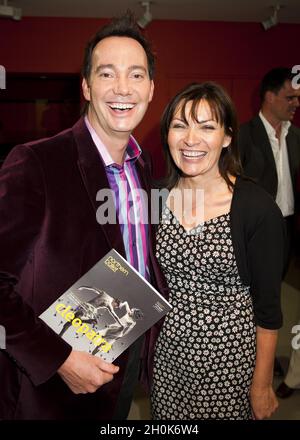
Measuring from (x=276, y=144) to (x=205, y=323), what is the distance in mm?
2011

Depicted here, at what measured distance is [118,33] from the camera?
4.80 feet

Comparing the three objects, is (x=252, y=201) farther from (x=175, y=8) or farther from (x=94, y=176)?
(x=175, y=8)

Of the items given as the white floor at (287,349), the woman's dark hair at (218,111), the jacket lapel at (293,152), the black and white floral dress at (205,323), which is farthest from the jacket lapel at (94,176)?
the jacket lapel at (293,152)

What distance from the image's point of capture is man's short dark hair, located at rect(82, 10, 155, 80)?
1.47m

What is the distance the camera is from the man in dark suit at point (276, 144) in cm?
299

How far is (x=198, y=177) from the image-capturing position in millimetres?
1626

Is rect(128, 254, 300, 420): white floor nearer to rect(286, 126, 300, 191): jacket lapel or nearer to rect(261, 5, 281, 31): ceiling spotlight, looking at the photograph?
rect(286, 126, 300, 191): jacket lapel

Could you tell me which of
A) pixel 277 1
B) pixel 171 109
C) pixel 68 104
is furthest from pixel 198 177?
pixel 68 104

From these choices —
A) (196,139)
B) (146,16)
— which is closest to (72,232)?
(196,139)

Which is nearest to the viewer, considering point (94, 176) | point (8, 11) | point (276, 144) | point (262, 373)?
point (94, 176)

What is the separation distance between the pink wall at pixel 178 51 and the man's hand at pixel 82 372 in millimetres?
4804

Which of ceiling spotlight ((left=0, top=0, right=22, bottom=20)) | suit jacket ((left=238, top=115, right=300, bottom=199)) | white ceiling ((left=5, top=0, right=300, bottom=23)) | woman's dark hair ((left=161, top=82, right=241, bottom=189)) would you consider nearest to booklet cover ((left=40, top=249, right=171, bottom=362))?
woman's dark hair ((left=161, top=82, right=241, bottom=189))

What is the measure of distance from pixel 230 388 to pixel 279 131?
7.28ft

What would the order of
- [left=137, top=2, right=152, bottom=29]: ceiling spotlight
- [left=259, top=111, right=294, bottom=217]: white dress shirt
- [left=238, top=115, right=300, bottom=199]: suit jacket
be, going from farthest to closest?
[left=137, top=2, right=152, bottom=29]: ceiling spotlight < [left=259, top=111, right=294, bottom=217]: white dress shirt < [left=238, top=115, right=300, bottom=199]: suit jacket
